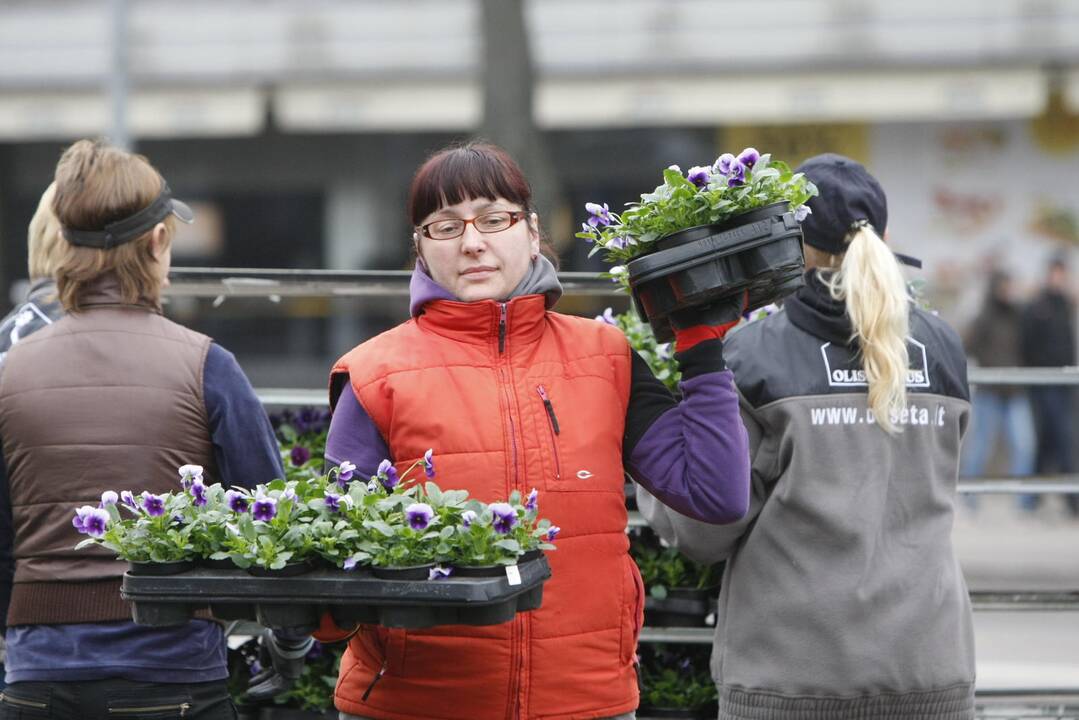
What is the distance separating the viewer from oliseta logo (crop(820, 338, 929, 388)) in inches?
126

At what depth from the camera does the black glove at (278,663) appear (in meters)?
3.35

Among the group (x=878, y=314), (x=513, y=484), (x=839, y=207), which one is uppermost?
(x=839, y=207)

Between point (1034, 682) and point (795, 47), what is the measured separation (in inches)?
366

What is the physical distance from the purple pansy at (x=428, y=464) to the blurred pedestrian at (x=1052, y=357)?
10.1 metres

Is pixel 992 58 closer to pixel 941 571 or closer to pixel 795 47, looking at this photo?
pixel 795 47

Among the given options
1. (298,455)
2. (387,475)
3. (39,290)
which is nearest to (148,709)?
(387,475)

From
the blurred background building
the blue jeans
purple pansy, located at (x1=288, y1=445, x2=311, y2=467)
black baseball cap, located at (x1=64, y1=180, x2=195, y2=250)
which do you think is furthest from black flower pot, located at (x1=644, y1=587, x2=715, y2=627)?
the blurred background building

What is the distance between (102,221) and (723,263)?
1422 mm

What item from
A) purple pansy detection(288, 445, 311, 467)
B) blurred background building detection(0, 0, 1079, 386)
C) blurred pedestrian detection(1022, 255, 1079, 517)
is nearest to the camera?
purple pansy detection(288, 445, 311, 467)

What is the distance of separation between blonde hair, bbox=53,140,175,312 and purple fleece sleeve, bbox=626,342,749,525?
4.04 ft

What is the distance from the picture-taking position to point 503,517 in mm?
2459

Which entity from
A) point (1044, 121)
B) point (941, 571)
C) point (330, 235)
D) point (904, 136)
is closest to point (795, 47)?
point (904, 136)

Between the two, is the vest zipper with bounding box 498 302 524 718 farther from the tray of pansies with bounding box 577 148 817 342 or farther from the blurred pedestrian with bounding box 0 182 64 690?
the blurred pedestrian with bounding box 0 182 64 690

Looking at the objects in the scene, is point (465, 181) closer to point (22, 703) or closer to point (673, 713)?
point (22, 703)
